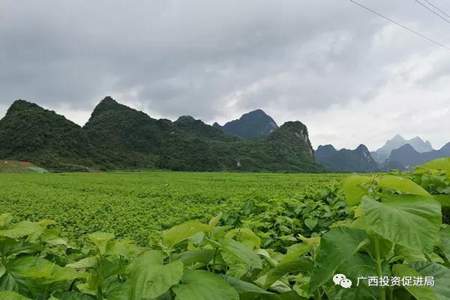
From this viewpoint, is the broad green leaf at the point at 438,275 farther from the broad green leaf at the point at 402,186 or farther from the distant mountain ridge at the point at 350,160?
the distant mountain ridge at the point at 350,160

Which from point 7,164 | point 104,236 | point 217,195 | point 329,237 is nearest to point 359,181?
point 329,237

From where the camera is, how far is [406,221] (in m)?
0.77

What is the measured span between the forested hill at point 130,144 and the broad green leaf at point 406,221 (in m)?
45.7

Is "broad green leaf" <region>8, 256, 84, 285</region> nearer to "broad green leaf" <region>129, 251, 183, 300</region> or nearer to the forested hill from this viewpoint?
"broad green leaf" <region>129, 251, 183, 300</region>

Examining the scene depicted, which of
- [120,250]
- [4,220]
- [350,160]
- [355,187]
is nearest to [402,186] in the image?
[355,187]

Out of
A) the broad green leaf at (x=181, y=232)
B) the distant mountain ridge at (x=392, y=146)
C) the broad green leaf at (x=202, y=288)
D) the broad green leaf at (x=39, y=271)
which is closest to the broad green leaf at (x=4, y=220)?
the broad green leaf at (x=39, y=271)

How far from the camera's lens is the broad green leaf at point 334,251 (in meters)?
0.79

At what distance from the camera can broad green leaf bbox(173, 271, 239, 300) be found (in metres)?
0.75

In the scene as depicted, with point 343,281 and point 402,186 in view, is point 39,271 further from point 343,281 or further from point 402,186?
point 402,186

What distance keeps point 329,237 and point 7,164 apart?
4212 centimetres

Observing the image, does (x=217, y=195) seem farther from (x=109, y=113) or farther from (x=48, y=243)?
(x=109, y=113)

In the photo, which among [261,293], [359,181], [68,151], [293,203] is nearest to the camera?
[261,293]

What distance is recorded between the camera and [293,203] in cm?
435

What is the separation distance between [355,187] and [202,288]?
1.38 feet
